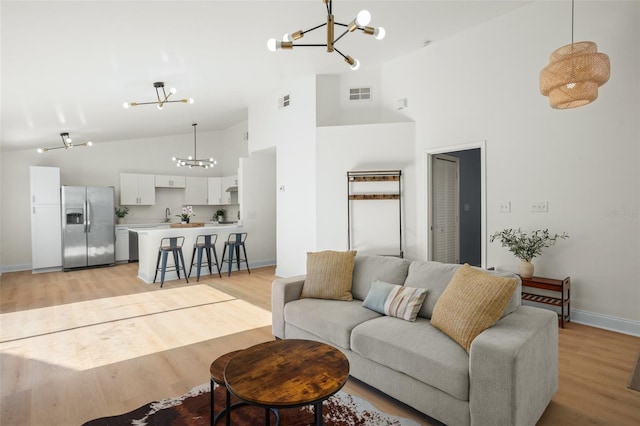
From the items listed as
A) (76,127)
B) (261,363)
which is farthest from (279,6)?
(76,127)

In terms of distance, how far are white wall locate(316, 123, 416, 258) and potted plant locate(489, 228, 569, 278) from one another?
148 centimetres

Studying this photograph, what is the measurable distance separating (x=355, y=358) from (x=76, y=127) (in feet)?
21.7

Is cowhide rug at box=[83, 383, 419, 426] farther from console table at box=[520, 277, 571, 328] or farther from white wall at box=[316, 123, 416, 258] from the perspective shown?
white wall at box=[316, 123, 416, 258]

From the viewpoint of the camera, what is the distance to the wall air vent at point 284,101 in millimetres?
6277

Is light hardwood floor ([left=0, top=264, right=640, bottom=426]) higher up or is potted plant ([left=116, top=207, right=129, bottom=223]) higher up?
potted plant ([left=116, top=207, right=129, bottom=223])

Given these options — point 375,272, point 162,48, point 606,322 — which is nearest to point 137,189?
point 162,48

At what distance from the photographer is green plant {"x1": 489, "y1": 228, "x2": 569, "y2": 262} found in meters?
3.88

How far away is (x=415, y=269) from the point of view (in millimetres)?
2852

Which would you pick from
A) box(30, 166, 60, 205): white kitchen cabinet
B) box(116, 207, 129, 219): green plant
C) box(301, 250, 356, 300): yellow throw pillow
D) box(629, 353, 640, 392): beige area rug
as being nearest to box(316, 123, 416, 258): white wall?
box(301, 250, 356, 300): yellow throw pillow

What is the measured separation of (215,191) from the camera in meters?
9.48

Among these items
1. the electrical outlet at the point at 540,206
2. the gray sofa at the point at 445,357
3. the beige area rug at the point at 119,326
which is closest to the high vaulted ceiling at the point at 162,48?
the electrical outlet at the point at 540,206

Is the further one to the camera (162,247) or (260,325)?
(162,247)

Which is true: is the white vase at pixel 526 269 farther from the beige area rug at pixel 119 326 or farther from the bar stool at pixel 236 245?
the bar stool at pixel 236 245

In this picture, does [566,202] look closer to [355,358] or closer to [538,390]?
[538,390]
